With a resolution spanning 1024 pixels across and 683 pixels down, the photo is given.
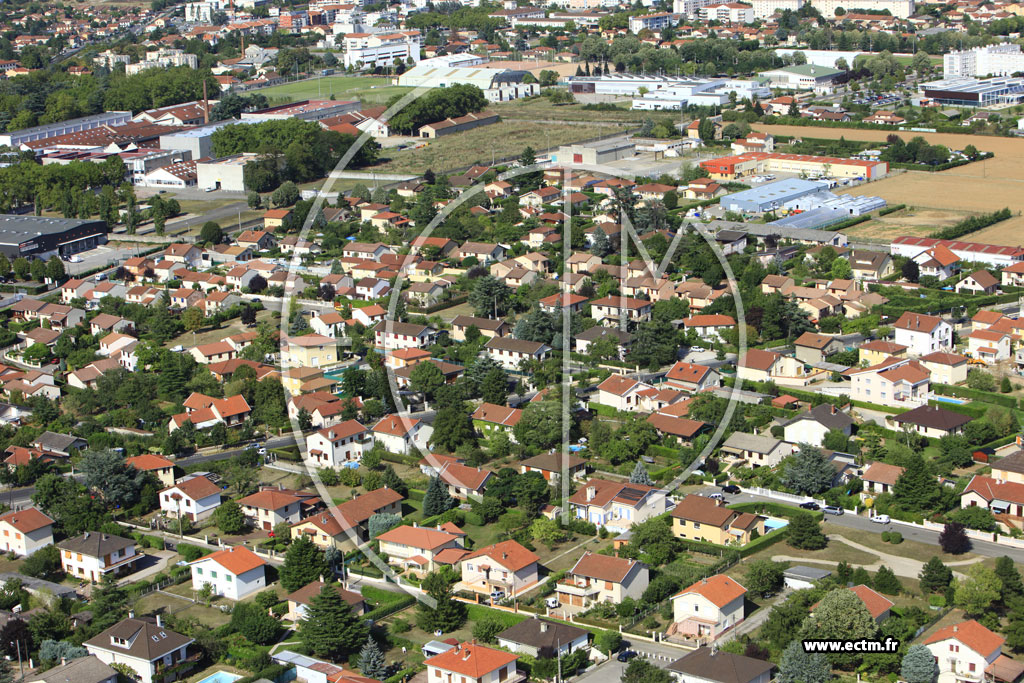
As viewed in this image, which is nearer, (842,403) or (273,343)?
(842,403)

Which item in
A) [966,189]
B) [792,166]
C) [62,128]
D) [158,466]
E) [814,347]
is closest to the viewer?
[158,466]

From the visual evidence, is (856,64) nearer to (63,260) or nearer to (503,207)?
(503,207)

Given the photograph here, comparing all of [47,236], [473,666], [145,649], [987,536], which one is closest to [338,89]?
[47,236]

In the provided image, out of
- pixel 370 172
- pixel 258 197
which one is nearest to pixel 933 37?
pixel 370 172

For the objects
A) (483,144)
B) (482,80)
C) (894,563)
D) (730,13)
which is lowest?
(894,563)

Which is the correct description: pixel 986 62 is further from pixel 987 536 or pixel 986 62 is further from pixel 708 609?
pixel 708 609

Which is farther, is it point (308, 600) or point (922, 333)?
point (922, 333)

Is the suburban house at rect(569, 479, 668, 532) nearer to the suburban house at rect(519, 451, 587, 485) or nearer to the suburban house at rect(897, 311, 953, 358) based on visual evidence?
the suburban house at rect(519, 451, 587, 485)

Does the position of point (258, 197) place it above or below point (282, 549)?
above
